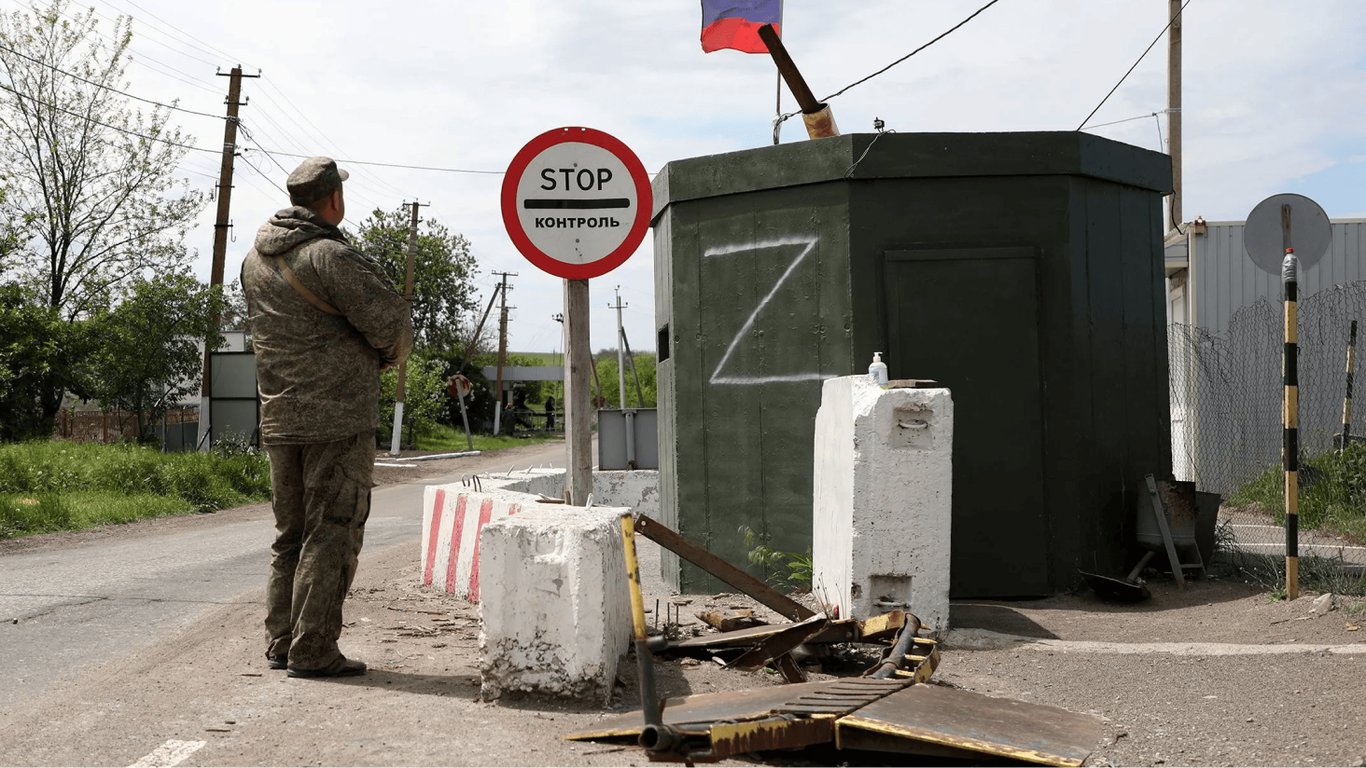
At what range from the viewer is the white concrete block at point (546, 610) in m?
4.73

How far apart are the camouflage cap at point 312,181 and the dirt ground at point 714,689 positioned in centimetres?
202

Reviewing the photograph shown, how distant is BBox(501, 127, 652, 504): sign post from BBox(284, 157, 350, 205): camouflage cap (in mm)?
861

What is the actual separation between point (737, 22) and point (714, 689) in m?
6.32

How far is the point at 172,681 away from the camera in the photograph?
5219mm

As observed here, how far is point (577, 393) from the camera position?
6191 mm

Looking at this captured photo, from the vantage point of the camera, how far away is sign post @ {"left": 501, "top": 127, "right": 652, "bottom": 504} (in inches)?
235

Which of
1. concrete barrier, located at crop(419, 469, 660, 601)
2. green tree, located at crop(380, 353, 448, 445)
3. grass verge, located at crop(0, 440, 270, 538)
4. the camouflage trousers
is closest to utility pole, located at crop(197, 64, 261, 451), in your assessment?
grass verge, located at crop(0, 440, 270, 538)

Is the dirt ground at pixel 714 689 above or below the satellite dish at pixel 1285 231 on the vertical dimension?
below

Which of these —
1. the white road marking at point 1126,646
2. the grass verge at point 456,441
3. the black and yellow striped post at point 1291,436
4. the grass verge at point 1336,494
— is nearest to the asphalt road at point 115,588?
the white road marking at point 1126,646

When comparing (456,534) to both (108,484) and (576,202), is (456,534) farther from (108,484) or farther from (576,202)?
(108,484)

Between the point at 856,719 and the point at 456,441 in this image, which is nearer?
the point at 856,719

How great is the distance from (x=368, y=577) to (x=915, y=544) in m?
4.55

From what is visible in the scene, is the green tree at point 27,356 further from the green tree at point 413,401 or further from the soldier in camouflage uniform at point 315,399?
the soldier in camouflage uniform at point 315,399

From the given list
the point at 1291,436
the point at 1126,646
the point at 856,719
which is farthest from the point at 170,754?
the point at 1291,436
